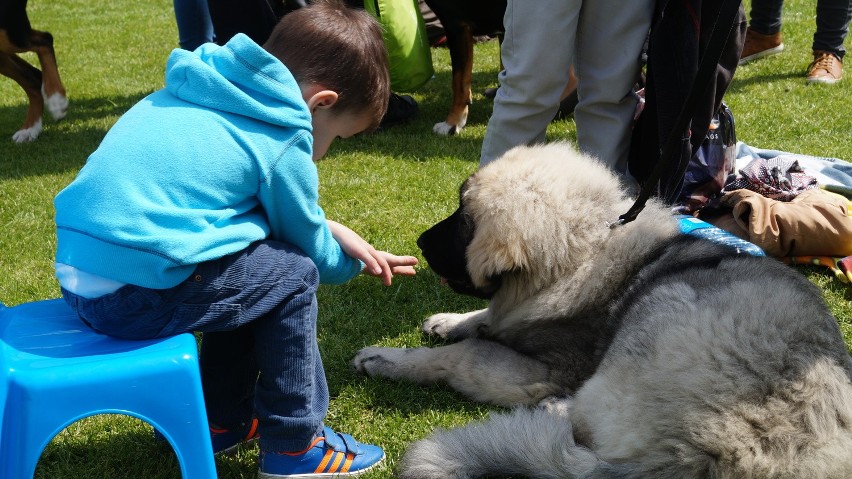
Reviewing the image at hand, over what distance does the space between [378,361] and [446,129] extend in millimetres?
3495

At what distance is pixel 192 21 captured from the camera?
18.8 ft

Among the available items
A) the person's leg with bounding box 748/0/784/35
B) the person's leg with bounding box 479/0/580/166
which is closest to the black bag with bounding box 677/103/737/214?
the person's leg with bounding box 479/0/580/166

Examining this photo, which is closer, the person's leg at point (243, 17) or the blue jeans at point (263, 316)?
the blue jeans at point (263, 316)

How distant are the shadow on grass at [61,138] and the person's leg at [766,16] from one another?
6219mm

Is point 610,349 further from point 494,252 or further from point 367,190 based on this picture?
point 367,190

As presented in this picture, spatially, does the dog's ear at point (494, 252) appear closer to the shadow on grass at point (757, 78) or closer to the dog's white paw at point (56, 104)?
the shadow on grass at point (757, 78)

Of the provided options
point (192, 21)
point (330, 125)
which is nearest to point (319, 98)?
point (330, 125)

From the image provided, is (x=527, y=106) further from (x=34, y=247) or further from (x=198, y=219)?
(x=34, y=247)

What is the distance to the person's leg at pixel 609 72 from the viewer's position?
3637 mm

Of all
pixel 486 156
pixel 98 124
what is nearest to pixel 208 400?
pixel 486 156

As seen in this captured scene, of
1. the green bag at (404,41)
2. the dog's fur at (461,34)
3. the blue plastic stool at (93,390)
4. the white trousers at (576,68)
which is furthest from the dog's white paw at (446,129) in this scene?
the blue plastic stool at (93,390)

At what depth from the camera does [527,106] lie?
3.80m

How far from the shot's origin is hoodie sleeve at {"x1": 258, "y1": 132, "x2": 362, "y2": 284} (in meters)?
2.06

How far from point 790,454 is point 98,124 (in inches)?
249
